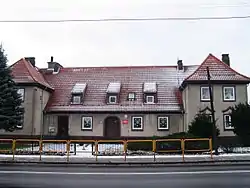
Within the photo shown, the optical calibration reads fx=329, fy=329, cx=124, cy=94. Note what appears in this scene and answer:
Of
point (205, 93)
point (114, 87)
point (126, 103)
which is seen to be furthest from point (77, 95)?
point (205, 93)

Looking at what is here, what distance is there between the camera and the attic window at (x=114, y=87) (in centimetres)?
3609

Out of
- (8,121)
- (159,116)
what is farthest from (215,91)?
(8,121)

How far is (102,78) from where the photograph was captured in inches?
1556

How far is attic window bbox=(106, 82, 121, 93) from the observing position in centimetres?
3609

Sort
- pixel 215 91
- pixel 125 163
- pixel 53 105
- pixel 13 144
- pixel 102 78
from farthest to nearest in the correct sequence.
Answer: pixel 102 78 < pixel 53 105 < pixel 215 91 < pixel 13 144 < pixel 125 163

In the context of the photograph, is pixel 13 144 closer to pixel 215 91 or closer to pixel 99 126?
pixel 99 126

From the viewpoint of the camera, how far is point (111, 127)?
35.3 meters

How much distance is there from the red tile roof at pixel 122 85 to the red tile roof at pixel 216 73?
3.61m

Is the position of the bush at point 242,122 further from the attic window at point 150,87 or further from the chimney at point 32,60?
the chimney at point 32,60

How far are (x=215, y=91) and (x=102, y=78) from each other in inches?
536

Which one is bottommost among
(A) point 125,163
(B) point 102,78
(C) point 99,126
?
(A) point 125,163

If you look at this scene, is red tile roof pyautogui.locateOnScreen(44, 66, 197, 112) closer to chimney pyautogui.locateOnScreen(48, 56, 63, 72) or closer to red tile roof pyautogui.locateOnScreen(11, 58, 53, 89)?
chimney pyautogui.locateOnScreen(48, 56, 63, 72)

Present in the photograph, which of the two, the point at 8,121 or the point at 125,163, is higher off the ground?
the point at 8,121

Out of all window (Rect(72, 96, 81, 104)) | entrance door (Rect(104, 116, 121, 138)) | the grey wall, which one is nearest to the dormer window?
entrance door (Rect(104, 116, 121, 138))
